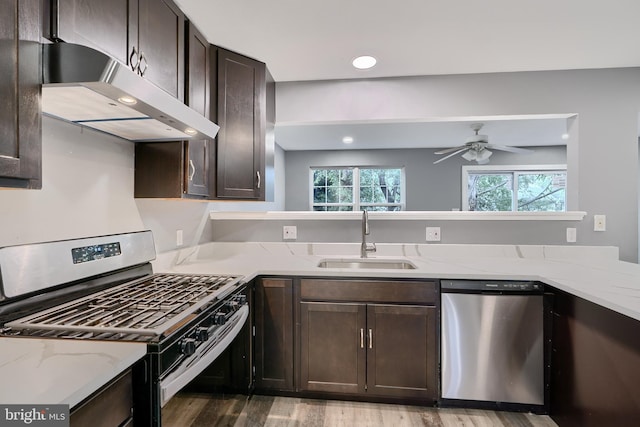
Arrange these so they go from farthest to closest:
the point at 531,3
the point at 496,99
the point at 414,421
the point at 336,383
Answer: the point at 496,99
the point at 336,383
the point at 414,421
the point at 531,3

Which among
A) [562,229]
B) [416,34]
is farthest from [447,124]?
[416,34]

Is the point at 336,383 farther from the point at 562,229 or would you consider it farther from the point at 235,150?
the point at 562,229

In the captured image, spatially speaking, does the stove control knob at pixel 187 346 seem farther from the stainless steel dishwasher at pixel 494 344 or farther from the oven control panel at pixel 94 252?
the stainless steel dishwasher at pixel 494 344

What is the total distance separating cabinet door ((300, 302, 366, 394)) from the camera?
6.09 feet

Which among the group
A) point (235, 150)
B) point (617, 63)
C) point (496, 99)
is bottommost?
point (235, 150)

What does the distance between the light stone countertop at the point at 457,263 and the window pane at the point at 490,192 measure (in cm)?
368

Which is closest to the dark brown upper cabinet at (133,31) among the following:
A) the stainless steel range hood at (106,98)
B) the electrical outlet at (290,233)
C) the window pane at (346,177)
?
the stainless steel range hood at (106,98)

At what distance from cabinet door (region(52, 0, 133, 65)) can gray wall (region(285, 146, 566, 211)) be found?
4.81 m

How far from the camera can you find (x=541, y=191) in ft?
18.7

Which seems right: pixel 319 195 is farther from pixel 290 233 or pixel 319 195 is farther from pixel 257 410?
pixel 257 410

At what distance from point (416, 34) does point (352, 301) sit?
1.62 m

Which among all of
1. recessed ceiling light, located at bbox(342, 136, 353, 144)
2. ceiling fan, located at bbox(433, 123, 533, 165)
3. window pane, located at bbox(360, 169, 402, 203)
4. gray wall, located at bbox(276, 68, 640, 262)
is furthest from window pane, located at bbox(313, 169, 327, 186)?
gray wall, located at bbox(276, 68, 640, 262)

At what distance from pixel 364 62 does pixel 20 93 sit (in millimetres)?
1913

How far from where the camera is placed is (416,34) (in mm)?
1873
